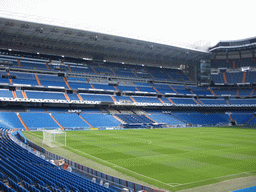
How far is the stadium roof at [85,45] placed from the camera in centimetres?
5147

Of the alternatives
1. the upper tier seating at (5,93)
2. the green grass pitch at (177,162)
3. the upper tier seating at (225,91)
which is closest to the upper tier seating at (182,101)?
the upper tier seating at (225,91)

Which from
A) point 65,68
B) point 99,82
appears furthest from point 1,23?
point 99,82

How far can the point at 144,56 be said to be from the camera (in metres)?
75.1

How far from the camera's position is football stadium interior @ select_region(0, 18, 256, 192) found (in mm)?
23266

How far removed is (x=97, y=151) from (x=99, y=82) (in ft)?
143

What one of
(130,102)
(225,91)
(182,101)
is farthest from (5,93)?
(225,91)

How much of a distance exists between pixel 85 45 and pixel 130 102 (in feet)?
61.8

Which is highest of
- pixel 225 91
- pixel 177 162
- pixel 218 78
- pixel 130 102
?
pixel 218 78

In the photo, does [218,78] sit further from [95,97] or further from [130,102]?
[95,97]

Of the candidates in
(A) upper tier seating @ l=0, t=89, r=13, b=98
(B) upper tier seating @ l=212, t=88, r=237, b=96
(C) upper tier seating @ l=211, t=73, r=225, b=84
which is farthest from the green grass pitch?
(C) upper tier seating @ l=211, t=73, r=225, b=84

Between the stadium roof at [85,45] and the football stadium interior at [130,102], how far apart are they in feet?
0.75

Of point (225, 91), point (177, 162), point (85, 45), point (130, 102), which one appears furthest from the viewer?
point (225, 91)

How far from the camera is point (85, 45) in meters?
63.1

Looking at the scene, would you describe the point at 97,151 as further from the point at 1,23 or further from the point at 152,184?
the point at 1,23
